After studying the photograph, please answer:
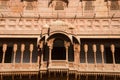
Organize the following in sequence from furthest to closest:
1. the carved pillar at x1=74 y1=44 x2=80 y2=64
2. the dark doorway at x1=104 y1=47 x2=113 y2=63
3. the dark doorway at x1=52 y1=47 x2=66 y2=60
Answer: the dark doorway at x1=104 y1=47 x2=113 y2=63 < the dark doorway at x1=52 y1=47 x2=66 y2=60 < the carved pillar at x1=74 y1=44 x2=80 y2=64

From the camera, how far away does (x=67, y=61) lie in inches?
851

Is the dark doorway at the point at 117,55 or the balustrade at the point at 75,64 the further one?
the dark doorway at the point at 117,55

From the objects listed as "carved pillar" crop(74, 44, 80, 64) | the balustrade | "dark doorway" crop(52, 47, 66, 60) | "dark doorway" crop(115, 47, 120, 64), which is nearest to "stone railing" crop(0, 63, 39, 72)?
the balustrade

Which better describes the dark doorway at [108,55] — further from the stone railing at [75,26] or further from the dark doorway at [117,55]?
the stone railing at [75,26]

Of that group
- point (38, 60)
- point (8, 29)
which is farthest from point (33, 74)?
point (8, 29)

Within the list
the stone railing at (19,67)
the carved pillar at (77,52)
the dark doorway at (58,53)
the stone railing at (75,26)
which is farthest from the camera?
the dark doorway at (58,53)

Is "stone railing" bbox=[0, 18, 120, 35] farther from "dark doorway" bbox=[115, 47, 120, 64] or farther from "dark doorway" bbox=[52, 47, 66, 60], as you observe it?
"dark doorway" bbox=[52, 47, 66, 60]

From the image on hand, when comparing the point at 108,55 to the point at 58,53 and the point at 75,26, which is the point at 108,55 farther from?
the point at 58,53

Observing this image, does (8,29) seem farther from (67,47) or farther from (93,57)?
(93,57)

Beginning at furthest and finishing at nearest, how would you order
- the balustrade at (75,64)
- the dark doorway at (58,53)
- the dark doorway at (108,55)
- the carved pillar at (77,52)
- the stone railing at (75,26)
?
the dark doorway at (108,55) < the dark doorway at (58,53) < the stone railing at (75,26) < the carved pillar at (77,52) < the balustrade at (75,64)

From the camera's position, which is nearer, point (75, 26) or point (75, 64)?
point (75, 64)

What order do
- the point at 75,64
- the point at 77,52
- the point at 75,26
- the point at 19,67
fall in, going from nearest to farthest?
the point at 75,64 < the point at 19,67 < the point at 77,52 < the point at 75,26

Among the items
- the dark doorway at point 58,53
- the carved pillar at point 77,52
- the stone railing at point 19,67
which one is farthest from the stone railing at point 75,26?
the stone railing at point 19,67

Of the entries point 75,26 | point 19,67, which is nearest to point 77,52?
Answer: point 75,26
